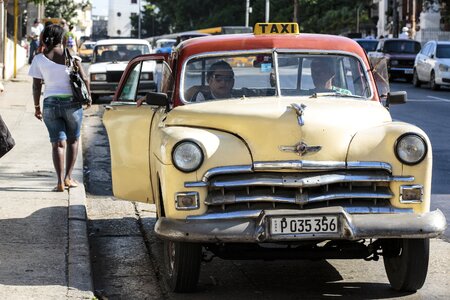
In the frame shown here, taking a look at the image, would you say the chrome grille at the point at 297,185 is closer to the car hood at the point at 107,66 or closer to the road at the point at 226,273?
the road at the point at 226,273

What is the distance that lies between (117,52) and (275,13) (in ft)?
234

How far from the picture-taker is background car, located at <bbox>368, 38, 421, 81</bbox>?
41.5 m

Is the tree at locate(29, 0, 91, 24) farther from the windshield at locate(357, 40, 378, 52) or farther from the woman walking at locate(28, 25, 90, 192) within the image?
the woman walking at locate(28, 25, 90, 192)

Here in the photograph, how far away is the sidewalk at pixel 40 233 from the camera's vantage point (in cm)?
746

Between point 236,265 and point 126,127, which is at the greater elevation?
point 126,127

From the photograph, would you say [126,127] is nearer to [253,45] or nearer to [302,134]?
[253,45]

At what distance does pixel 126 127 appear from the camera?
9.23 meters

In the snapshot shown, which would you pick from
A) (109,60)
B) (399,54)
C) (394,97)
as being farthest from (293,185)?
(399,54)

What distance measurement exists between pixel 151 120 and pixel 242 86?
38.3 inches

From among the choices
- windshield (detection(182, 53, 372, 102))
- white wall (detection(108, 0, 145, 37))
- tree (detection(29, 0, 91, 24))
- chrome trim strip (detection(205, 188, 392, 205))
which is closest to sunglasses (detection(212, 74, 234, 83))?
windshield (detection(182, 53, 372, 102))

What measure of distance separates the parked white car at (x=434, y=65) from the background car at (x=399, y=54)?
3.92 metres

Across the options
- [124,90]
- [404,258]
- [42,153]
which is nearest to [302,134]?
[404,258]

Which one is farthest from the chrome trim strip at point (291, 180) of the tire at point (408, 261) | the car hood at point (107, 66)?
the car hood at point (107, 66)

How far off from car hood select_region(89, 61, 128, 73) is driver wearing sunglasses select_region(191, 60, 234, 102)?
19415mm
